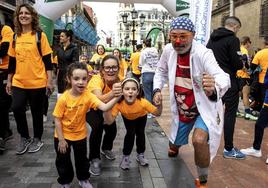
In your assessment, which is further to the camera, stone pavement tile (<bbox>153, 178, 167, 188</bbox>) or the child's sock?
stone pavement tile (<bbox>153, 178, 167, 188</bbox>)

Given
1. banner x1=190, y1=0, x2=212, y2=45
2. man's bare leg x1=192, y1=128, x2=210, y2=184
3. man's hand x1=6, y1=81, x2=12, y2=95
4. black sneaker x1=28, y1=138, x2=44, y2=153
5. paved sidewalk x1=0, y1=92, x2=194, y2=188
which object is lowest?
paved sidewalk x1=0, y1=92, x2=194, y2=188

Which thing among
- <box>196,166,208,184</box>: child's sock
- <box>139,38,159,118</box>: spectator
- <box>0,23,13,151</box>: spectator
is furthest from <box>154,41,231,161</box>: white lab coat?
<box>139,38,159,118</box>: spectator

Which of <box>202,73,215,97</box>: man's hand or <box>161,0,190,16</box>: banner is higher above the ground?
<box>161,0,190,16</box>: banner

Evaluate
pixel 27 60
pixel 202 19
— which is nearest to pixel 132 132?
pixel 27 60

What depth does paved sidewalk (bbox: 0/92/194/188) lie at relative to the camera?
4.25 m

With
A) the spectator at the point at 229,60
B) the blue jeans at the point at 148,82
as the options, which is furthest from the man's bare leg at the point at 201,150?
the blue jeans at the point at 148,82

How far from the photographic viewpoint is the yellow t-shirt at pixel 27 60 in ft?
17.0

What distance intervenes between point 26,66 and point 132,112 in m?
1.78

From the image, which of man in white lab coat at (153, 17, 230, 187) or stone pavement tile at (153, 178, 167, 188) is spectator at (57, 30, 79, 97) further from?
stone pavement tile at (153, 178, 167, 188)

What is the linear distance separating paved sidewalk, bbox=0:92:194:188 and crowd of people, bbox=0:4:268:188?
15 centimetres

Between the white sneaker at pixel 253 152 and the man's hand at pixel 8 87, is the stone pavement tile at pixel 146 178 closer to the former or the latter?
the white sneaker at pixel 253 152

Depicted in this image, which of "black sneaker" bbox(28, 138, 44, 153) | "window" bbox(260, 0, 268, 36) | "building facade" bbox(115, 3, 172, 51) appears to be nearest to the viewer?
"black sneaker" bbox(28, 138, 44, 153)

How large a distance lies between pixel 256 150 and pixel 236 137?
1.36 metres

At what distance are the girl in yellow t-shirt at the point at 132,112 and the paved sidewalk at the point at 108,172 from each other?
0.24 metres
